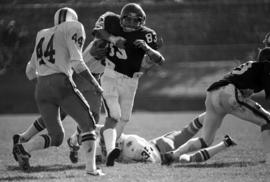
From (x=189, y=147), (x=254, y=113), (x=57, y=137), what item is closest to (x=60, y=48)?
(x=57, y=137)

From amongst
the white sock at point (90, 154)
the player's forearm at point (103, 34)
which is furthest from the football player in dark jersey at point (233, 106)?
the player's forearm at point (103, 34)

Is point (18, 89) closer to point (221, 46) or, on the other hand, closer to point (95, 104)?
point (221, 46)

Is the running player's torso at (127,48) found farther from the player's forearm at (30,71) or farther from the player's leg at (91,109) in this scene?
the player's forearm at (30,71)

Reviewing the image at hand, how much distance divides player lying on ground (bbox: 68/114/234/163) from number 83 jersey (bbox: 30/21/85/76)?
1382mm

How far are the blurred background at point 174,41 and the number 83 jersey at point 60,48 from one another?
1243cm

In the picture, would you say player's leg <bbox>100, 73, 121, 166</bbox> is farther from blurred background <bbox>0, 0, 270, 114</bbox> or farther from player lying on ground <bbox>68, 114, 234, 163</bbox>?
blurred background <bbox>0, 0, 270, 114</bbox>

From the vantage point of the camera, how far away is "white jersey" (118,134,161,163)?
7848 mm

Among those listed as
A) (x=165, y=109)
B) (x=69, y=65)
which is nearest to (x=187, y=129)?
(x=69, y=65)

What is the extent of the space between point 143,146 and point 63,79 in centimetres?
166

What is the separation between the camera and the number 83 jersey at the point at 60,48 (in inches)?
260

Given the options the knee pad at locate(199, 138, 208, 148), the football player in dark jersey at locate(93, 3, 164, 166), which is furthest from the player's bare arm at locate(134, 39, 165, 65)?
the knee pad at locate(199, 138, 208, 148)

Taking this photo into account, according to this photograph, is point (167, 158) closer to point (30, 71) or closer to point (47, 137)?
point (47, 137)

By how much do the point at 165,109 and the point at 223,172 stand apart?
1275 cm

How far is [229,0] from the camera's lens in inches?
860
